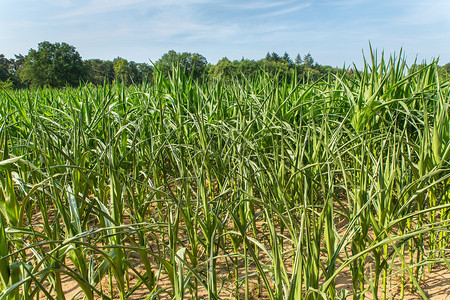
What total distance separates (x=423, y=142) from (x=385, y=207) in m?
0.51

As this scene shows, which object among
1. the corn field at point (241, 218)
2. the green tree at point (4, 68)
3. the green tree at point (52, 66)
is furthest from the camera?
the green tree at point (4, 68)

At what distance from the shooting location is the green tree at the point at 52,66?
48069 millimetres

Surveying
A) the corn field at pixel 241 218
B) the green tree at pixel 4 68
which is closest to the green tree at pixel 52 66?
the green tree at pixel 4 68

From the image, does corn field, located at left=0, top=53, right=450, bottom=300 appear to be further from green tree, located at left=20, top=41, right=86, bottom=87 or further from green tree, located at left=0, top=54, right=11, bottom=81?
green tree, located at left=0, top=54, right=11, bottom=81

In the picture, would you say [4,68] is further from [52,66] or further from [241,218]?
[241,218]

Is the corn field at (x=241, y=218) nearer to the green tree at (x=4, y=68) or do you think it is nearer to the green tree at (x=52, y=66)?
the green tree at (x=52, y=66)

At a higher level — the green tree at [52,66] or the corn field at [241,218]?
the green tree at [52,66]

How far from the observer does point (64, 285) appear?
1578 millimetres

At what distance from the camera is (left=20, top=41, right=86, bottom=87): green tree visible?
48069mm

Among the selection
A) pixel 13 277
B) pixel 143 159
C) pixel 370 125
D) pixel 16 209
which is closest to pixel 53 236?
pixel 16 209

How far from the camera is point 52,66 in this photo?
48062 millimetres

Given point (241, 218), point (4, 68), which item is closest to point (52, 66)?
point (4, 68)

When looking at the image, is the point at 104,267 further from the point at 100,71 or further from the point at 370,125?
the point at 100,71

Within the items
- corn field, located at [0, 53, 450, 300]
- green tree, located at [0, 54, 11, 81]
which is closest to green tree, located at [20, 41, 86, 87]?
→ green tree, located at [0, 54, 11, 81]
